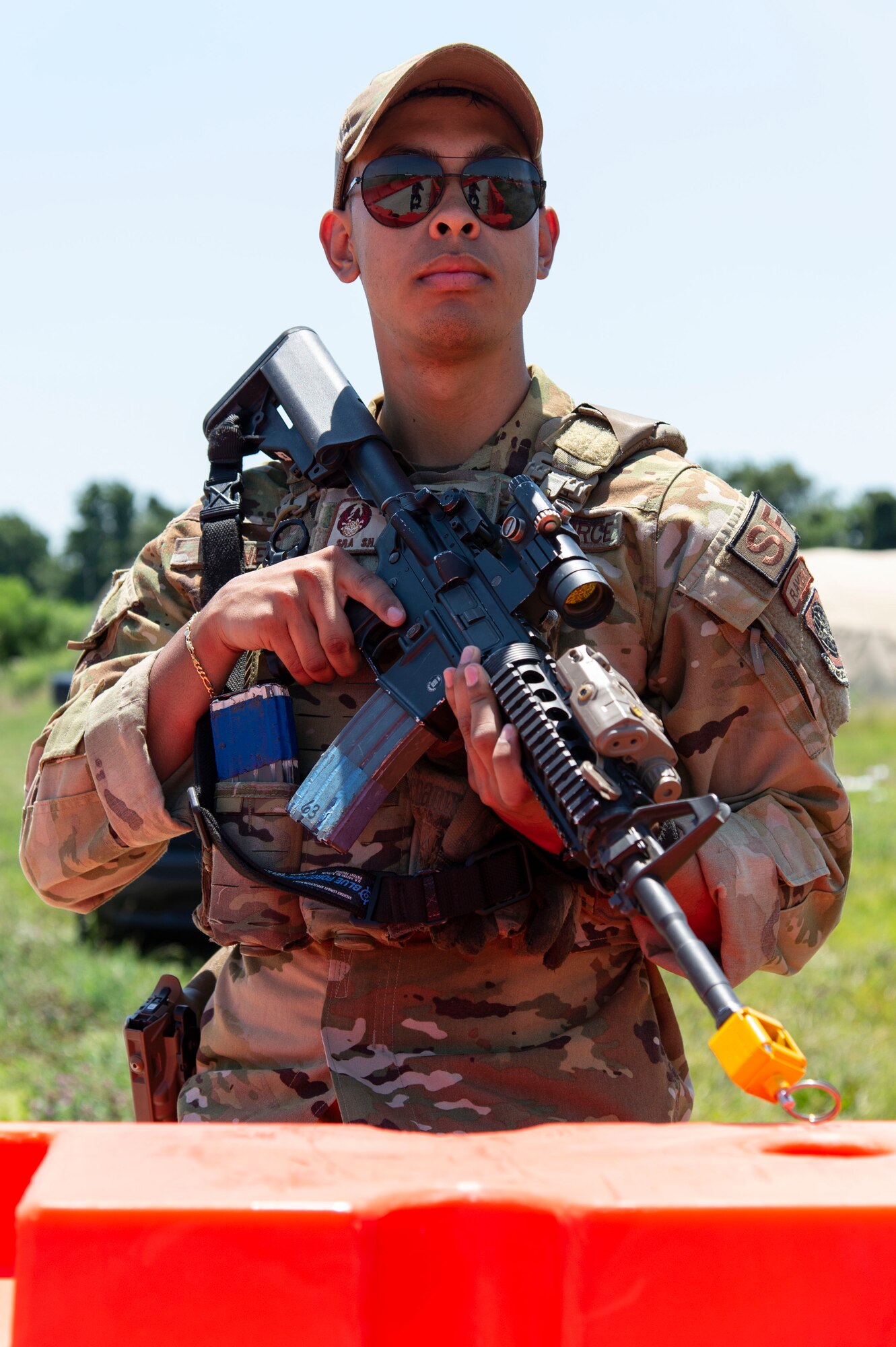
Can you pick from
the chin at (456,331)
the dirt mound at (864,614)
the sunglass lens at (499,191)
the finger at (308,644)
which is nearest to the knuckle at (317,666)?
the finger at (308,644)

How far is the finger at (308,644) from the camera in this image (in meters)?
2.18

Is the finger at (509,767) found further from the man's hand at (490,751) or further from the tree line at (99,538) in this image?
the tree line at (99,538)

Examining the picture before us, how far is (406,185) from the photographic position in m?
2.28

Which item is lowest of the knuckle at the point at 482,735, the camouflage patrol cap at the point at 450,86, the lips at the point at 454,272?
the knuckle at the point at 482,735

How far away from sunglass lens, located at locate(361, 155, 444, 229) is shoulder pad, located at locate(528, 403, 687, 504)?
45cm

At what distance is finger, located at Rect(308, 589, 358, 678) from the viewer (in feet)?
7.16

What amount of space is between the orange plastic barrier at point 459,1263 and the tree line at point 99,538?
117 feet

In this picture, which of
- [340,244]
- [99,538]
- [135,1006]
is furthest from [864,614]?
[99,538]

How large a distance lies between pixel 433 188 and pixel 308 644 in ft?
2.74

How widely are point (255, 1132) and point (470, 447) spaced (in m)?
1.52

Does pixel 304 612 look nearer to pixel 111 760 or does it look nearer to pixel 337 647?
pixel 337 647

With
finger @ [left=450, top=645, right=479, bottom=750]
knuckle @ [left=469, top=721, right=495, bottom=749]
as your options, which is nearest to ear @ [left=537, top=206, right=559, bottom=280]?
finger @ [left=450, top=645, right=479, bottom=750]

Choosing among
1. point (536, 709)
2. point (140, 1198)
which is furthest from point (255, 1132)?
point (536, 709)

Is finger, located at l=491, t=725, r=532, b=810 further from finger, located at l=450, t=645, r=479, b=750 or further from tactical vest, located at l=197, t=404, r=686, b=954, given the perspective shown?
tactical vest, located at l=197, t=404, r=686, b=954
